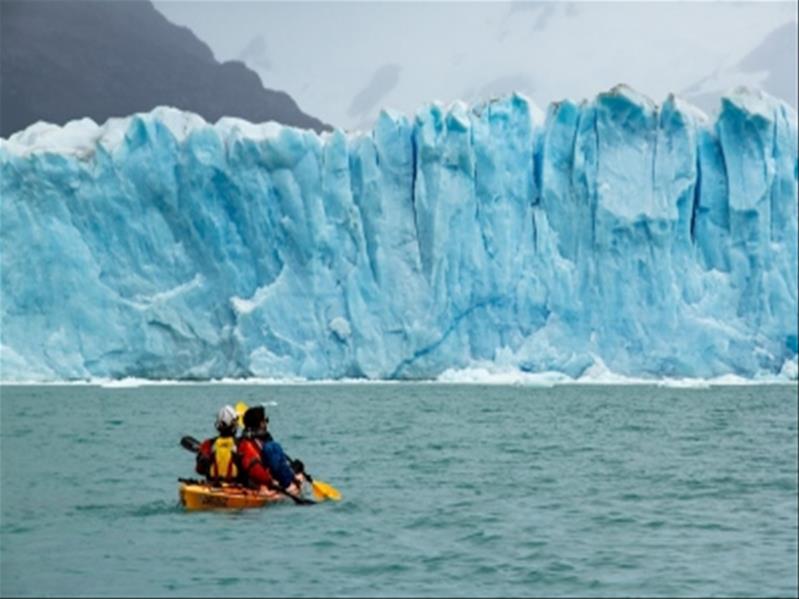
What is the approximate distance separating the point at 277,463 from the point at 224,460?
482 millimetres

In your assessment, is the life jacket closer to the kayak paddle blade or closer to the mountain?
the kayak paddle blade

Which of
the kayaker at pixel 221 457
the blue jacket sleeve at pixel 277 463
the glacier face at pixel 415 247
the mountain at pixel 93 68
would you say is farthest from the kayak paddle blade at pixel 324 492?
the mountain at pixel 93 68

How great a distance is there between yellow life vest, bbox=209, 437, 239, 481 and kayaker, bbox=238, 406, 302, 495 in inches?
3.2

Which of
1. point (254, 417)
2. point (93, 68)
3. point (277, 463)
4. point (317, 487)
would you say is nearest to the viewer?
point (254, 417)

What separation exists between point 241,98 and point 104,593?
177 feet

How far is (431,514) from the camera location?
33.0 feet

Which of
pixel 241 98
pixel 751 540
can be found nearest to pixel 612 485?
pixel 751 540

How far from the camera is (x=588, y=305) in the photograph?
3300 centimetres

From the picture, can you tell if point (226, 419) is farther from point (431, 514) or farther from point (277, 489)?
point (431, 514)

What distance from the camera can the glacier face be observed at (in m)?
32.4

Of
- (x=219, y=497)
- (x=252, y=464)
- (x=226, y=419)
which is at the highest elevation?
(x=226, y=419)

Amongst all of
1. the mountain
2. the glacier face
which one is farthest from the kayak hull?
the mountain

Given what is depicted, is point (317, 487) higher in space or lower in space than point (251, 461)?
lower

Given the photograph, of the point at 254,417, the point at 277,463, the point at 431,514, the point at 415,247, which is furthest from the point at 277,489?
the point at 415,247
